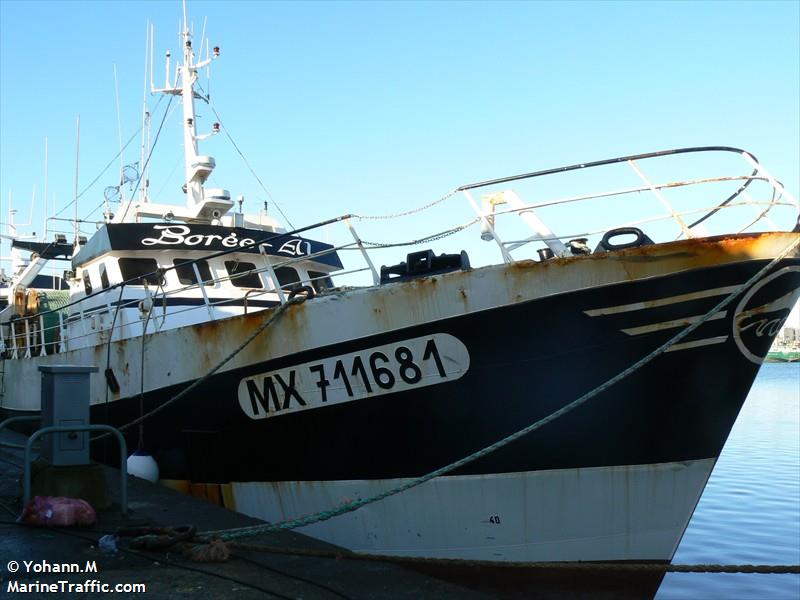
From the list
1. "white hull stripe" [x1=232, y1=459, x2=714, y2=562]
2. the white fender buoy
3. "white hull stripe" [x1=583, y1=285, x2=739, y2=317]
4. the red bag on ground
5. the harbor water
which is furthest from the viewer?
the harbor water

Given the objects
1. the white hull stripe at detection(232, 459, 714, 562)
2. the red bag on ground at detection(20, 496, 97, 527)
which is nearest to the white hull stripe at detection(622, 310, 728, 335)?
the white hull stripe at detection(232, 459, 714, 562)

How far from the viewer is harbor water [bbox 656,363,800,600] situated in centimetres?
924

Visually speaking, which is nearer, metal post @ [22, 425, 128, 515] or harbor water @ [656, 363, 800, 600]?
metal post @ [22, 425, 128, 515]

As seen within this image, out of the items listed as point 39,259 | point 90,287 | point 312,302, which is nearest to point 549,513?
point 312,302

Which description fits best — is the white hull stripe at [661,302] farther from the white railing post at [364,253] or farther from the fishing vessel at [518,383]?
the white railing post at [364,253]

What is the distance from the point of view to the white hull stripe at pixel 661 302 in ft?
18.0

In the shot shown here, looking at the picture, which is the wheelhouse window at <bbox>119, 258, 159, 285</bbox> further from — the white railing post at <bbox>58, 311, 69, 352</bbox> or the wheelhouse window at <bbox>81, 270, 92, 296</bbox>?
the white railing post at <bbox>58, 311, 69, 352</bbox>

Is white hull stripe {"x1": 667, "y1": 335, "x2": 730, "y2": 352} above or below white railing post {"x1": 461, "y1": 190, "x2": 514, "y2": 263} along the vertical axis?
below

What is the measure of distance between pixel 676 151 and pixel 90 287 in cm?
848

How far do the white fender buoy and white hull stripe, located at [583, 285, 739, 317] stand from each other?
500 centimetres

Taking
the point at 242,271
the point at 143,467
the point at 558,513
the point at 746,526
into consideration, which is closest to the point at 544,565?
the point at 558,513

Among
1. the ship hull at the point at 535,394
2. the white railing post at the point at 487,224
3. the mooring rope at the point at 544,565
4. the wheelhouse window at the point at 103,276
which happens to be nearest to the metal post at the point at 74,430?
the mooring rope at the point at 544,565

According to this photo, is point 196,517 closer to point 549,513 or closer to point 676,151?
point 549,513

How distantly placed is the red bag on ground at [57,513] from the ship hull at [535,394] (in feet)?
6.06
